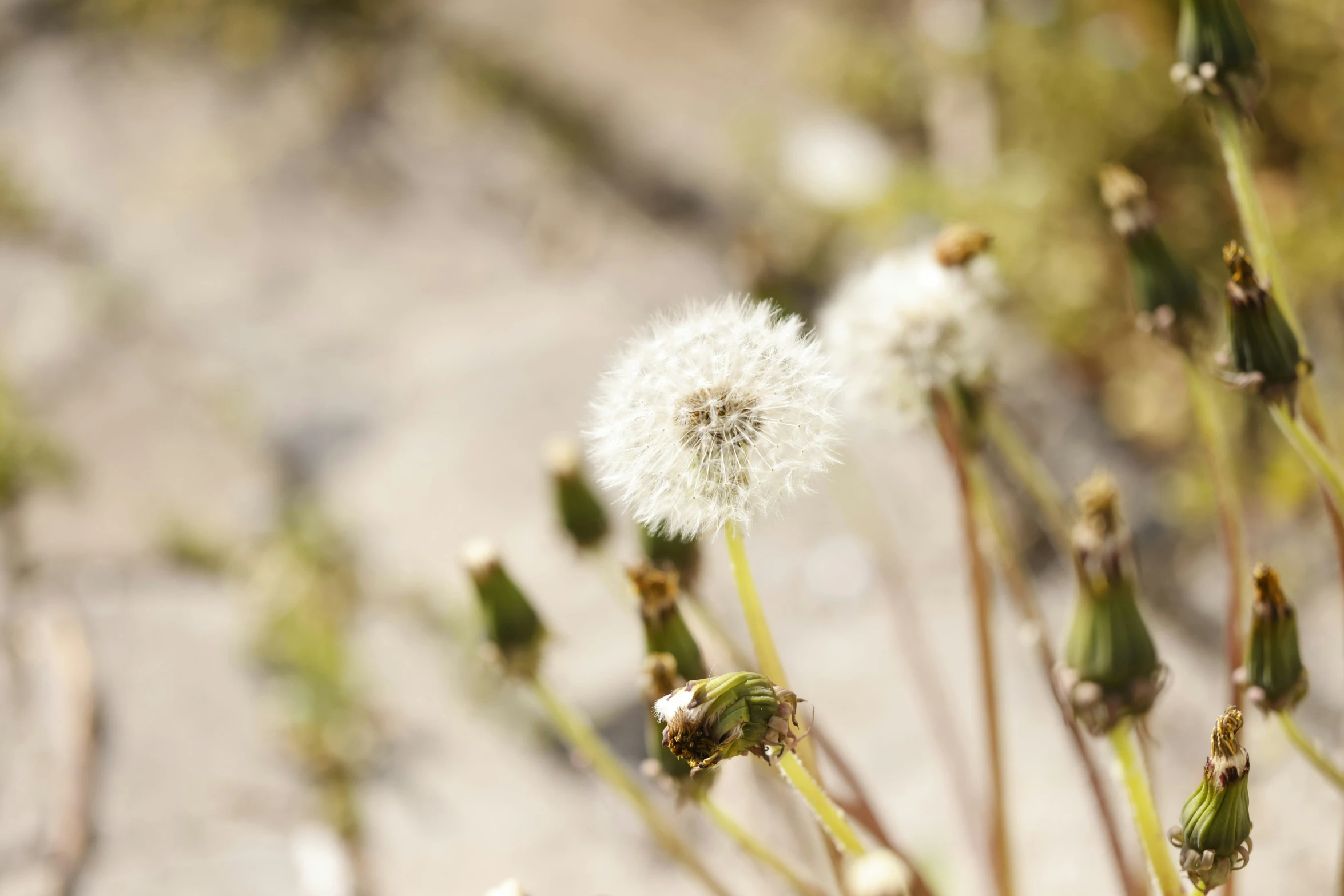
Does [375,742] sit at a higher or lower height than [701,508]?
higher

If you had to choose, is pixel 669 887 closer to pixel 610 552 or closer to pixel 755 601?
pixel 610 552

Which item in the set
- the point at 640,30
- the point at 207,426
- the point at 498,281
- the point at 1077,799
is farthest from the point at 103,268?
the point at 1077,799

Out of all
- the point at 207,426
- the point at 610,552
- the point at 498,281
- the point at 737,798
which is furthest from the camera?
the point at 498,281

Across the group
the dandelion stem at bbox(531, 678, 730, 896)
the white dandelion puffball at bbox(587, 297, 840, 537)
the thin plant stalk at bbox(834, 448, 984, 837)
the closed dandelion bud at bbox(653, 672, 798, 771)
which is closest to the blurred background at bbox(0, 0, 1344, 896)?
the thin plant stalk at bbox(834, 448, 984, 837)

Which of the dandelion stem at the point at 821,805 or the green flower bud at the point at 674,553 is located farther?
the green flower bud at the point at 674,553

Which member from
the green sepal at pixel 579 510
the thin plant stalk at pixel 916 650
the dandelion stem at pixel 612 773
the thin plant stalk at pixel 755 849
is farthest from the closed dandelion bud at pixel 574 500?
the thin plant stalk at pixel 916 650

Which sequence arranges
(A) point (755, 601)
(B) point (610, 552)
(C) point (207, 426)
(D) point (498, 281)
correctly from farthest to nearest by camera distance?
1. (D) point (498, 281)
2. (C) point (207, 426)
3. (B) point (610, 552)
4. (A) point (755, 601)

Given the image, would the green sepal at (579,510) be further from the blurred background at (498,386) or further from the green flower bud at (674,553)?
the blurred background at (498,386)
